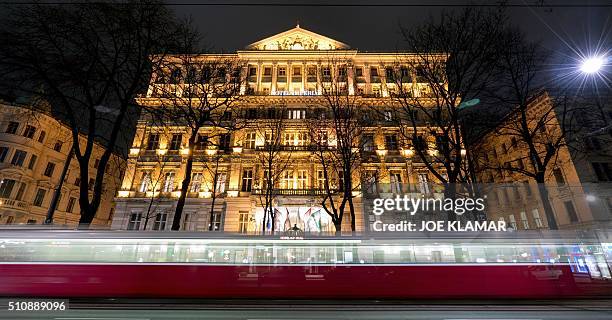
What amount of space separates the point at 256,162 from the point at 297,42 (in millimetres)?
Answer: 18160

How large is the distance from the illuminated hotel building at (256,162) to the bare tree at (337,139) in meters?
0.89

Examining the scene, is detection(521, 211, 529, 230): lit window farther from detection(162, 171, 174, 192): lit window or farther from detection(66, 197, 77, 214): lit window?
detection(66, 197, 77, 214): lit window

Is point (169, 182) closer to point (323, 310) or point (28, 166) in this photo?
point (28, 166)

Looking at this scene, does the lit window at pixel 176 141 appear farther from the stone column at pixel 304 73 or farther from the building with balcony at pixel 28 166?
the stone column at pixel 304 73

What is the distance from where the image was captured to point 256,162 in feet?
98.0

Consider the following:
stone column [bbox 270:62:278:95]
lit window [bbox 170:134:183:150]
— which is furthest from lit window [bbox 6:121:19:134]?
stone column [bbox 270:62:278:95]

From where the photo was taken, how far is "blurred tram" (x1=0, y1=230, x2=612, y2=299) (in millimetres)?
6426

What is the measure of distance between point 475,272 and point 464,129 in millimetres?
13399

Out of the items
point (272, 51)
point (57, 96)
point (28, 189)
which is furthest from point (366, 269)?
point (28, 189)

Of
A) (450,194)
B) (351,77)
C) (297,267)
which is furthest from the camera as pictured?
(351,77)

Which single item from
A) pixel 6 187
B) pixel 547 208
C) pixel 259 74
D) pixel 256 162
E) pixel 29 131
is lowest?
pixel 547 208

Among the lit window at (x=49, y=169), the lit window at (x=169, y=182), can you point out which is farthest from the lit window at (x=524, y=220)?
the lit window at (x=49, y=169)

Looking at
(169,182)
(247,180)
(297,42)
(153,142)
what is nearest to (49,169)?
(153,142)

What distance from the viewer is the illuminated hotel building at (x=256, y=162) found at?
91.3ft
